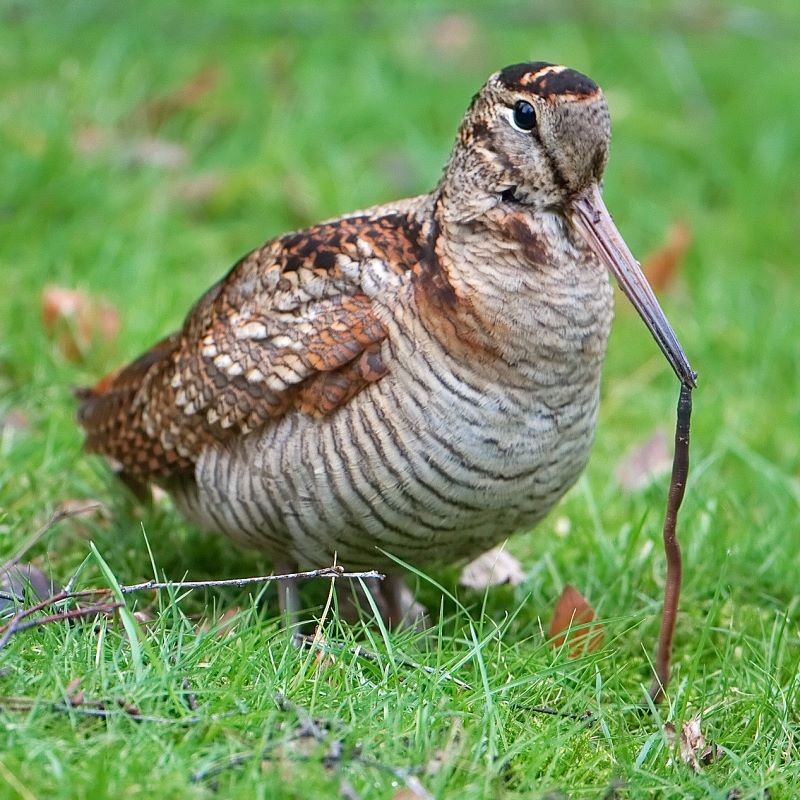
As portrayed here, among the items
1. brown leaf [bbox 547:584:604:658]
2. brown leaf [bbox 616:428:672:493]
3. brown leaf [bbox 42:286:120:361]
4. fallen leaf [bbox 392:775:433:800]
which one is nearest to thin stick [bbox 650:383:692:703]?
brown leaf [bbox 547:584:604:658]

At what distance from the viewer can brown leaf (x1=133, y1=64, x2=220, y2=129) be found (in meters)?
6.82

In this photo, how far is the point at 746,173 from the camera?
7.31m

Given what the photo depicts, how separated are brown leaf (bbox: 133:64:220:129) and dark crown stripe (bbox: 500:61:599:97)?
364 cm

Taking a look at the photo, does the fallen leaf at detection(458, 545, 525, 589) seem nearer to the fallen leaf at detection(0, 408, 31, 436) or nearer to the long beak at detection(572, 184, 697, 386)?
the long beak at detection(572, 184, 697, 386)

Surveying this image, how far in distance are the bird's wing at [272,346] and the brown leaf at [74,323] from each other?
1096 mm

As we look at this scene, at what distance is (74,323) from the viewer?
17.0ft

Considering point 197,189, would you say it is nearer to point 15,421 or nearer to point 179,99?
point 179,99

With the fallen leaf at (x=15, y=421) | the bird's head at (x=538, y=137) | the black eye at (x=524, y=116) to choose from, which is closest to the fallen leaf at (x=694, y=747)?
the bird's head at (x=538, y=137)

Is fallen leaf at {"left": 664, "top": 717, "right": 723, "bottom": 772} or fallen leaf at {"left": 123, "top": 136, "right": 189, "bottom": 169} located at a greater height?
fallen leaf at {"left": 123, "top": 136, "right": 189, "bottom": 169}

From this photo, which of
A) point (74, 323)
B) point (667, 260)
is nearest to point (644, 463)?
point (667, 260)

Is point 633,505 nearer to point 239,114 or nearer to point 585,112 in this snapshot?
point 585,112

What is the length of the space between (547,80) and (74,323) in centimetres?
242

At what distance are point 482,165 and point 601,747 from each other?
1.46 m

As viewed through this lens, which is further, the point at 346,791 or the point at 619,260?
the point at 619,260
